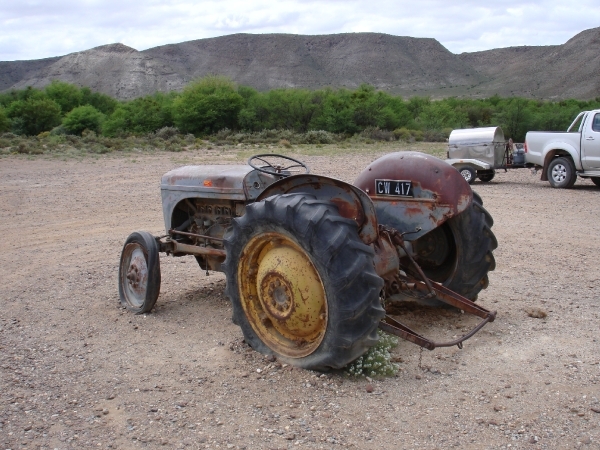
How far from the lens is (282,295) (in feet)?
14.9

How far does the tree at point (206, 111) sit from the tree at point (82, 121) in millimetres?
6361

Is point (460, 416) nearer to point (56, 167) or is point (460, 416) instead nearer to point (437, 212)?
point (437, 212)

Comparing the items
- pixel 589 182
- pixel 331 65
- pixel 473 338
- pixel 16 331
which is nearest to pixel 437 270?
pixel 473 338

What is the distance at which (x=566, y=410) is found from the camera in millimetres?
3844

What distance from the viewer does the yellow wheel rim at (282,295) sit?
14.3 feet

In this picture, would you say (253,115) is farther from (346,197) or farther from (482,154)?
(346,197)

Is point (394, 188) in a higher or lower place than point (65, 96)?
lower

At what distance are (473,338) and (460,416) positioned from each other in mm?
1351

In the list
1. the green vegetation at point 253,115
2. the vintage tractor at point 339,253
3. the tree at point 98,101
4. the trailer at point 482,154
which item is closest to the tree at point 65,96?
the tree at point 98,101

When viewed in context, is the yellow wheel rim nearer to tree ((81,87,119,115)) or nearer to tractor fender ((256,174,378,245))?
tractor fender ((256,174,378,245))

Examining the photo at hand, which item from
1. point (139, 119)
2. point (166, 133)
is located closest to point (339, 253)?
point (166, 133)

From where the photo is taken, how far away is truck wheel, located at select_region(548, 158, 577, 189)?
15.7m

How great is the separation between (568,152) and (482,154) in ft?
7.00

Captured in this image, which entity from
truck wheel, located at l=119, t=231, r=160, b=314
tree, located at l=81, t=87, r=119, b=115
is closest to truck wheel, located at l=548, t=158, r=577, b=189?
truck wheel, located at l=119, t=231, r=160, b=314
